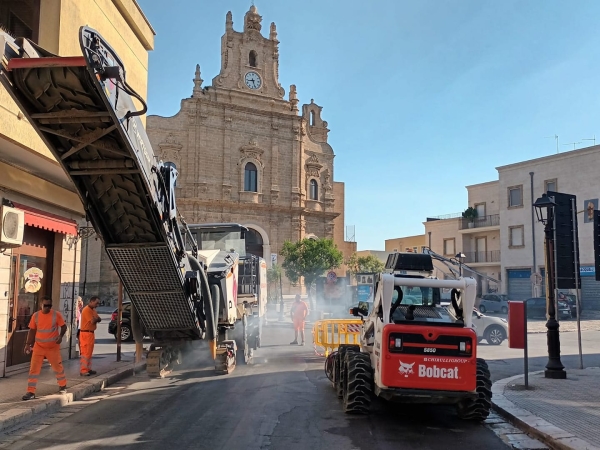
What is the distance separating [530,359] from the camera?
48.7 ft

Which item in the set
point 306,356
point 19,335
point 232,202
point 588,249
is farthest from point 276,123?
point 19,335

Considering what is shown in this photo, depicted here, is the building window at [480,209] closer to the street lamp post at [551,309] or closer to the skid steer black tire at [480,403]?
the street lamp post at [551,309]

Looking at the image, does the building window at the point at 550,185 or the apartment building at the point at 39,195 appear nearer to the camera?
the apartment building at the point at 39,195

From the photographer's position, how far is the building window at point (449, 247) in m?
50.1

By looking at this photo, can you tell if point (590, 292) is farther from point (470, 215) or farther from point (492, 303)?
point (470, 215)

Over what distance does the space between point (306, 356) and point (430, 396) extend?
807 centimetres

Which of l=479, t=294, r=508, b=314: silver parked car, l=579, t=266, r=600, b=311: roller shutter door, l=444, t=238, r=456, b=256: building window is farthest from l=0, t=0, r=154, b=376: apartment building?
l=444, t=238, r=456, b=256: building window

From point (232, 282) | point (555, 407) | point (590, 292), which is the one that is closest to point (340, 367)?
point (555, 407)

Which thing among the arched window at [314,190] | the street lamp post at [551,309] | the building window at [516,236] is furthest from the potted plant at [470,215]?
the street lamp post at [551,309]

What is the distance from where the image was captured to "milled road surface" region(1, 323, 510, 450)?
21.1ft

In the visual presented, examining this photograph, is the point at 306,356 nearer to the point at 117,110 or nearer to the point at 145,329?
the point at 145,329

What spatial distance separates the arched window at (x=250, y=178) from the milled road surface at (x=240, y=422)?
110ft

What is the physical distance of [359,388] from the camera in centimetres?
755

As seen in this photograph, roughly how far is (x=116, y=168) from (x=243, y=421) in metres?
3.83
